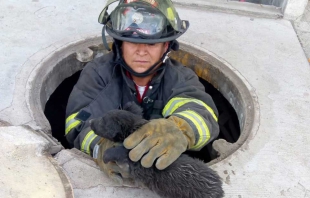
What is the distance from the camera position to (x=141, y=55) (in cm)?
260

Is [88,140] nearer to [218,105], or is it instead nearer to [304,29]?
[218,105]

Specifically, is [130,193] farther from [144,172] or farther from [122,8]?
[122,8]

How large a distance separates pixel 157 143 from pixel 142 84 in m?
0.98

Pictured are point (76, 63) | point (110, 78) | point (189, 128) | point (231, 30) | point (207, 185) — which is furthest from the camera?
point (231, 30)

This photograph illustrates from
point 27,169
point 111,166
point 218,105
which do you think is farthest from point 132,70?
point 218,105

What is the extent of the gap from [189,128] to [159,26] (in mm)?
746

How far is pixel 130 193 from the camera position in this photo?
2.09m

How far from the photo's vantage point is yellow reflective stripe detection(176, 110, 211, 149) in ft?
7.73

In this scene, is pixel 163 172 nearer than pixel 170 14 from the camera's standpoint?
Yes

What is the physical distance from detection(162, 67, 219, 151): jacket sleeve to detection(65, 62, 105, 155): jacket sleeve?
522 millimetres

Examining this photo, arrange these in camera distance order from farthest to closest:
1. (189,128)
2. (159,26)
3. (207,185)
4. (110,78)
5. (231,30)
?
(231,30), (110,78), (159,26), (189,128), (207,185)

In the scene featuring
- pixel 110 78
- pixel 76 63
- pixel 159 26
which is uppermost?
pixel 159 26

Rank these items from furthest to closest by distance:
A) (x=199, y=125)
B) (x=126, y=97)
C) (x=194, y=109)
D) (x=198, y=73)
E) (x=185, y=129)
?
(x=198, y=73) < (x=126, y=97) < (x=194, y=109) < (x=199, y=125) < (x=185, y=129)

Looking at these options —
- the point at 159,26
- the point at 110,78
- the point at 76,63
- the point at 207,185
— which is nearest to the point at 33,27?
the point at 76,63
